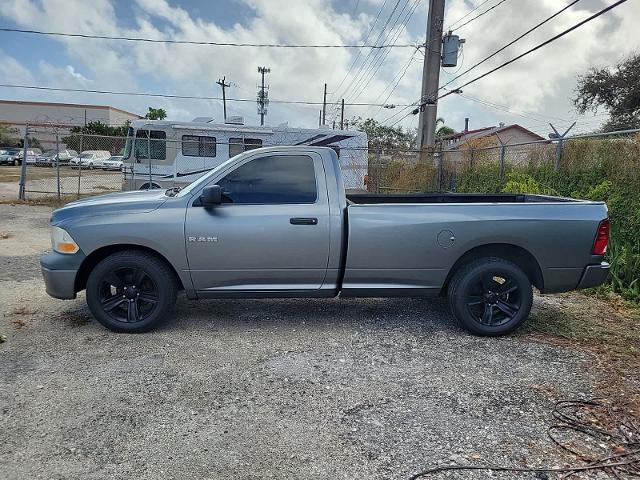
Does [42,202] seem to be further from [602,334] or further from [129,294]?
[602,334]

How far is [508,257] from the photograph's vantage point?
4.74 m

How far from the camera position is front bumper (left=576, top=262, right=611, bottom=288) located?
4.55 m

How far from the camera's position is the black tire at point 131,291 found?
446 centimetres

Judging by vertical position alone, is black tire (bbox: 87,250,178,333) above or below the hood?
below

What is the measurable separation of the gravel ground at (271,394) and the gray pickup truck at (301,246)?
440 millimetres

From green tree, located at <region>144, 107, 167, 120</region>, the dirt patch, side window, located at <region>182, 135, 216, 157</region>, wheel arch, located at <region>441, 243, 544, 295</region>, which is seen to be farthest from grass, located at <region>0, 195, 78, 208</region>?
green tree, located at <region>144, 107, 167, 120</region>

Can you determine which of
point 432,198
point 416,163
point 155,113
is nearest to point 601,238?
point 432,198

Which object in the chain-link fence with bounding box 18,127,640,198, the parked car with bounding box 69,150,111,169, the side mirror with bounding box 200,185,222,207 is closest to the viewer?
the side mirror with bounding box 200,185,222,207

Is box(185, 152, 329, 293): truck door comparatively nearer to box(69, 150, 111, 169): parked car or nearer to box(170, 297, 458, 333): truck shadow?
box(170, 297, 458, 333): truck shadow

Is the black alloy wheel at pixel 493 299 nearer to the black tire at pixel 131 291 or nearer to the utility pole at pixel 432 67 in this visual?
the black tire at pixel 131 291

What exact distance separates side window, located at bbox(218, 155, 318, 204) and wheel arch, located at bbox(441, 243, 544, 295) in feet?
5.26

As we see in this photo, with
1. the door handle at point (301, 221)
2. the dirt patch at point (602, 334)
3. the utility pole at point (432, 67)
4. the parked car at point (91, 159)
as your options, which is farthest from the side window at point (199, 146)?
the parked car at point (91, 159)

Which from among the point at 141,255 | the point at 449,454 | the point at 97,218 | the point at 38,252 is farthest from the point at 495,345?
the point at 38,252

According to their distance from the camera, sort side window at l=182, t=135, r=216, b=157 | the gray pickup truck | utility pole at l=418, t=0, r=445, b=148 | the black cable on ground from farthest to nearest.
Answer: utility pole at l=418, t=0, r=445, b=148, side window at l=182, t=135, r=216, b=157, the gray pickup truck, the black cable on ground
